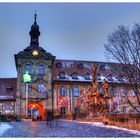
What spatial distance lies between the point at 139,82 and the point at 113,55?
2786 millimetres

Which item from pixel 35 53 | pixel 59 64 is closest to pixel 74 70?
pixel 59 64

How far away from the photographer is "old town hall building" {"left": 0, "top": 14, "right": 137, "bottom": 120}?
127ft

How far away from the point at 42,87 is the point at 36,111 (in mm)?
4444

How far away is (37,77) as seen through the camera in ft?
130

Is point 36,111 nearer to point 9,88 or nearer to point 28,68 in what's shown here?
point 9,88

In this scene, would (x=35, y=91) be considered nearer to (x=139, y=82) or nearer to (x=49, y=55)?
(x=49, y=55)

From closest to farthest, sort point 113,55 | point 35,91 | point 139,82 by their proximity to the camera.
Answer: point 139,82 < point 113,55 < point 35,91

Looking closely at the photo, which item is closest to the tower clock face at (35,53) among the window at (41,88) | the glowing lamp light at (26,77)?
the glowing lamp light at (26,77)

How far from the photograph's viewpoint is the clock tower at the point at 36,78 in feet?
126

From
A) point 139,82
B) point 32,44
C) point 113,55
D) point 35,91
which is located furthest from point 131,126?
point 32,44

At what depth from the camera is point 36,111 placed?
42.0 m

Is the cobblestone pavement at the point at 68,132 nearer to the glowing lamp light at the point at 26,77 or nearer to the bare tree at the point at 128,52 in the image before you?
the bare tree at the point at 128,52

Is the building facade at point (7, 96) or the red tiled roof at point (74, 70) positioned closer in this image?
the building facade at point (7, 96)

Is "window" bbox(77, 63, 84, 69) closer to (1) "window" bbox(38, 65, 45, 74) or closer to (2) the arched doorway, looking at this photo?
(1) "window" bbox(38, 65, 45, 74)
